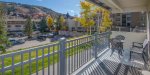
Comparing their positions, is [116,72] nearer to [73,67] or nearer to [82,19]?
[73,67]

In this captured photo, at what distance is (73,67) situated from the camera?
153 inches

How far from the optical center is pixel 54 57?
2.91m

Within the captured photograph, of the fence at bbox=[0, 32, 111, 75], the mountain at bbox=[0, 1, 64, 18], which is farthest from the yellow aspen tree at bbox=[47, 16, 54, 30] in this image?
the fence at bbox=[0, 32, 111, 75]

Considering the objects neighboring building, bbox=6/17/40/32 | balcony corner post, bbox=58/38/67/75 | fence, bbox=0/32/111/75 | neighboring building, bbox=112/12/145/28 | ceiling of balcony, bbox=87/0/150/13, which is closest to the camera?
fence, bbox=0/32/111/75

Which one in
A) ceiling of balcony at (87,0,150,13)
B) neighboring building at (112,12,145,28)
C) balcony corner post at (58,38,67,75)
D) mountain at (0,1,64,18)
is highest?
mountain at (0,1,64,18)

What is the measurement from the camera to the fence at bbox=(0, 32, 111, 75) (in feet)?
6.70

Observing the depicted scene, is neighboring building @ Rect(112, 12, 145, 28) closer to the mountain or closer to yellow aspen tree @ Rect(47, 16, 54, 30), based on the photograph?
yellow aspen tree @ Rect(47, 16, 54, 30)

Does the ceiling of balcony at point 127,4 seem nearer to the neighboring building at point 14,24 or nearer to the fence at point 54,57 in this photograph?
the fence at point 54,57

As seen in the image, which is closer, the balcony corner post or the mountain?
the balcony corner post

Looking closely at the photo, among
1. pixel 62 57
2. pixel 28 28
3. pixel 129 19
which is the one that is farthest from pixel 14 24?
pixel 62 57

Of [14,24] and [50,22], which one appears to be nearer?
[50,22]

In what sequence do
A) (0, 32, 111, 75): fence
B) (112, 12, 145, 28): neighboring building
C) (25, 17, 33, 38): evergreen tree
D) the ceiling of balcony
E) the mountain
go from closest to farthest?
(0, 32, 111, 75): fence
the ceiling of balcony
(112, 12, 145, 28): neighboring building
(25, 17, 33, 38): evergreen tree
the mountain

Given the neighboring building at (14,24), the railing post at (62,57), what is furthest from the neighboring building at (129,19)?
the neighboring building at (14,24)

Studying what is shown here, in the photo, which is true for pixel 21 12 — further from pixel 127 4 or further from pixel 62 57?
pixel 62 57
